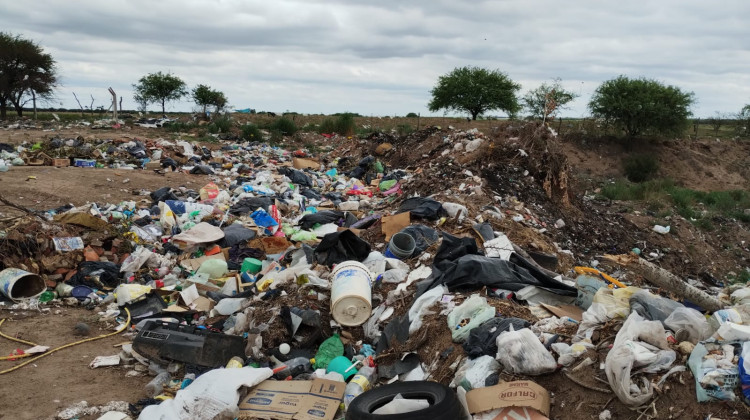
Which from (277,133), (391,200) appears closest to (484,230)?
(391,200)

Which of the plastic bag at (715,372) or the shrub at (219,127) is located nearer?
the plastic bag at (715,372)

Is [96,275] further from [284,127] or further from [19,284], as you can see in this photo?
[284,127]

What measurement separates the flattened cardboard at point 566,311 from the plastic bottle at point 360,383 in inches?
52.7

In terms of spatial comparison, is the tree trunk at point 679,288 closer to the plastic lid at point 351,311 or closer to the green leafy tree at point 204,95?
the plastic lid at point 351,311

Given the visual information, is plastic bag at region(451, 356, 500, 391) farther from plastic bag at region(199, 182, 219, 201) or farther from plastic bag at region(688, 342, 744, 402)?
plastic bag at region(199, 182, 219, 201)

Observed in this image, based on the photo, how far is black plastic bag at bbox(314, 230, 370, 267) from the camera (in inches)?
213

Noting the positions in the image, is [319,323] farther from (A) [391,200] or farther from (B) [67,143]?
(B) [67,143]

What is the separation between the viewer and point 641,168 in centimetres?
2092

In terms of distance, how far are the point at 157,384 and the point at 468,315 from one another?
2.29 meters

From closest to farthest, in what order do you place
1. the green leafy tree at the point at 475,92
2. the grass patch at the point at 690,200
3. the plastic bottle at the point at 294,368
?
1. the plastic bottle at the point at 294,368
2. the grass patch at the point at 690,200
3. the green leafy tree at the point at 475,92

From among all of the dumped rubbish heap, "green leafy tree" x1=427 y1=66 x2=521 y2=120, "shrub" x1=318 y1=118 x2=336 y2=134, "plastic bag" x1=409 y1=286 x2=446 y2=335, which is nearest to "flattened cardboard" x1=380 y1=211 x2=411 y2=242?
the dumped rubbish heap

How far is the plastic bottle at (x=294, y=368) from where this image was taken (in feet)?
12.5

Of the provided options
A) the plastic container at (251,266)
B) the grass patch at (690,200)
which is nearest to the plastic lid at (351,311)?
the plastic container at (251,266)

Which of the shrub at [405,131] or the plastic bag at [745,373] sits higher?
the shrub at [405,131]
